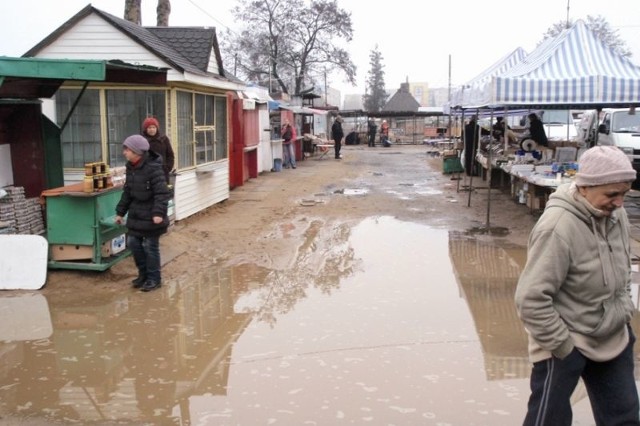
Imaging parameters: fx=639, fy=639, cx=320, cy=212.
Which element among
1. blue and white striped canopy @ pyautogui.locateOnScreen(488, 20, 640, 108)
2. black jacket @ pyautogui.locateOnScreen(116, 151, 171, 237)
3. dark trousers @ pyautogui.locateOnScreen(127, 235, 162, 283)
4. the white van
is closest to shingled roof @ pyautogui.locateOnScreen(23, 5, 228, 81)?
black jacket @ pyautogui.locateOnScreen(116, 151, 171, 237)

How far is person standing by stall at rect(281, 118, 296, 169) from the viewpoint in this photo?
23547 mm

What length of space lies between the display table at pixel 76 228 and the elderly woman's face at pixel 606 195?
5613mm

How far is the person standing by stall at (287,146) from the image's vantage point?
23547 millimetres

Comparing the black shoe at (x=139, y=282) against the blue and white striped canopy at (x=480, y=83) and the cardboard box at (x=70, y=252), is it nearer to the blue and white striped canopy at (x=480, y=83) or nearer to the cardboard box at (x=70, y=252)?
the cardboard box at (x=70, y=252)

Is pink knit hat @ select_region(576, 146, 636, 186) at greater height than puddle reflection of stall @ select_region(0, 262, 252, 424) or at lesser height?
greater

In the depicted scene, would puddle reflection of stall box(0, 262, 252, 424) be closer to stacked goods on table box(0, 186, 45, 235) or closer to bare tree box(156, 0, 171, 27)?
stacked goods on table box(0, 186, 45, 235)

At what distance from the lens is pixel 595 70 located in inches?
379

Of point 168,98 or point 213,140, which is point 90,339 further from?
point 213,140

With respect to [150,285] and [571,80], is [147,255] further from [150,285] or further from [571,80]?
[571,80]

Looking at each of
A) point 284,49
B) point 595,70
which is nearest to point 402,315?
point 595,70

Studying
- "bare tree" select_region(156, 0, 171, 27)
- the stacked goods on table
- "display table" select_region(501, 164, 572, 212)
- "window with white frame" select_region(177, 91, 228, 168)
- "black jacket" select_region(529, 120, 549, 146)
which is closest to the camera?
the stacked goods on table

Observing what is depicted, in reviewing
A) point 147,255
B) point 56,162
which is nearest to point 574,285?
point 147,255

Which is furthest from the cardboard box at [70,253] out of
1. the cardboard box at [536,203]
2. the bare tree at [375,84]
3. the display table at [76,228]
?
the bare tree at [375,84]

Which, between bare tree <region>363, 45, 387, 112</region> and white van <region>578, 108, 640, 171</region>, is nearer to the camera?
white van <region>578, 108, 640, 171</region>
